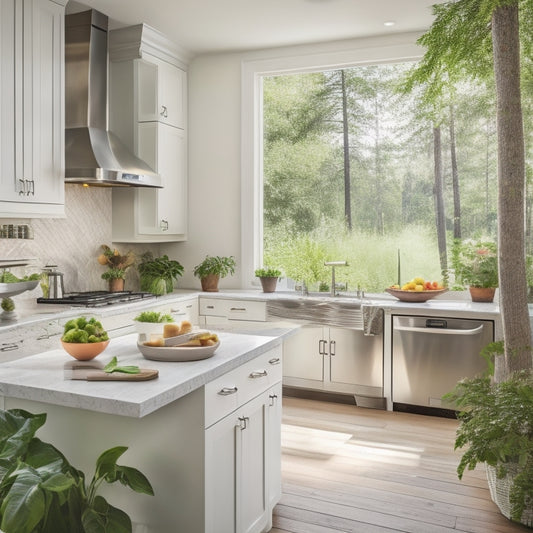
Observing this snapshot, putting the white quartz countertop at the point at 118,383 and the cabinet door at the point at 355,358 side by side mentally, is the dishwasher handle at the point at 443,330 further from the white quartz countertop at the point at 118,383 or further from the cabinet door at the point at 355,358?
the white quartz countertop at the point at 118,383

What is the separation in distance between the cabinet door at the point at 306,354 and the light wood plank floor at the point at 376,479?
366 millimetres

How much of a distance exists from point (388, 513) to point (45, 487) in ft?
5.80

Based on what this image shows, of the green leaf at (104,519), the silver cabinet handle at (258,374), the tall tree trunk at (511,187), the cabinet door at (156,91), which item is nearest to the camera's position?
the green leaf at (104,519)

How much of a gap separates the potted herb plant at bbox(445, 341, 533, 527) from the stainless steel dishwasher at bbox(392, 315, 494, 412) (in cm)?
129

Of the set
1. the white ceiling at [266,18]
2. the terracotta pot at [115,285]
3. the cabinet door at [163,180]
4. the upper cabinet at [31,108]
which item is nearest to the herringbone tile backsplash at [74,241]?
the terracotta pot at [115,285]

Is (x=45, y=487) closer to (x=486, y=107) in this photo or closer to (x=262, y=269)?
(x=262, y=269)

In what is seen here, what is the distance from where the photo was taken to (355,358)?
447cm

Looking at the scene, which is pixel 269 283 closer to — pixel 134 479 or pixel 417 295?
pixel 417 295

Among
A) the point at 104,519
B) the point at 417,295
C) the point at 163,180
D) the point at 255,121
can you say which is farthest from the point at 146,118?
the point at 104,519

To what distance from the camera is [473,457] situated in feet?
8.71

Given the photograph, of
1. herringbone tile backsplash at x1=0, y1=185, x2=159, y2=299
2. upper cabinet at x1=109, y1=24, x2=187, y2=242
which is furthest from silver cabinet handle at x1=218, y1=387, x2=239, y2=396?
upper cabinet at x1=109, y1=24, x2=187, y2=242

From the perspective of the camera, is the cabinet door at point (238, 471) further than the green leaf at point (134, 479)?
Yes

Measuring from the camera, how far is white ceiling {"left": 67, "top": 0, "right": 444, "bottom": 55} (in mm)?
4105

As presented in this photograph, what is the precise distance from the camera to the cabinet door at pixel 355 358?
14.4 ft
